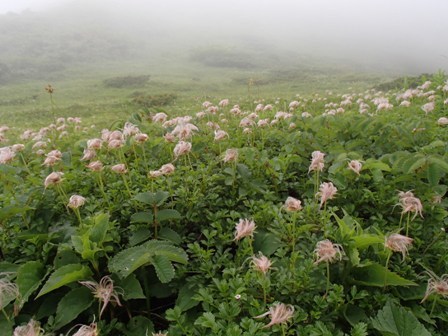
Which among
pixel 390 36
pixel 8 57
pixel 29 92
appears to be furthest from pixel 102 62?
pixel 390 36

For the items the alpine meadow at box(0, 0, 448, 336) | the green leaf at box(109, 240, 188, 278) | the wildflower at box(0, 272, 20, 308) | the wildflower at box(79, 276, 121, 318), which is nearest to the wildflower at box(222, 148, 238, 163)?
the alpine meadow at box(0, 0, 448, 336)

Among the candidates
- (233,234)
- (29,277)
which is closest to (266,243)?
(233,234)

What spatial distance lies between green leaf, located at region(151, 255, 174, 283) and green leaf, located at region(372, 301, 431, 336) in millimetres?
1258

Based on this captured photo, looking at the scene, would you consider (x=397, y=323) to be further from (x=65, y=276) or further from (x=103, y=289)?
(x=65, y=276)

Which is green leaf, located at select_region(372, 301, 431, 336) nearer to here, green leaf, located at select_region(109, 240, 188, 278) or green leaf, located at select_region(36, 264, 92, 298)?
green leaf, located at select_region(109, 240, 188, 278)

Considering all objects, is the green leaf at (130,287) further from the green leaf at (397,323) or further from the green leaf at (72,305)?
the green leaf at (397,323)

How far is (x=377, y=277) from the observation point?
8.10ft

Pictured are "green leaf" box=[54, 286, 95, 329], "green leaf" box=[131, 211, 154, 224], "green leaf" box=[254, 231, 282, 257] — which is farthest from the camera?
"green leaf" box=[131, 211, 154, 224]

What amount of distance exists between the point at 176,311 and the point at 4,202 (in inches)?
87.2

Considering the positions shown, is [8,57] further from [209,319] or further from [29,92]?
[209,319]

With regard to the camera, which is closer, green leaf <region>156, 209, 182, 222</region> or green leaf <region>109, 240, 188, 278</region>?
green leaf <region>109, 240, 188, 278</region>

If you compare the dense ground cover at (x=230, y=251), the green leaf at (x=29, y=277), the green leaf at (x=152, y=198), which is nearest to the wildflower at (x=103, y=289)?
the dense ground cover at (x=230, y=251)

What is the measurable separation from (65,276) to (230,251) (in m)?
1.32

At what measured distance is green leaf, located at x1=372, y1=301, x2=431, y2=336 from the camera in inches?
84.6
